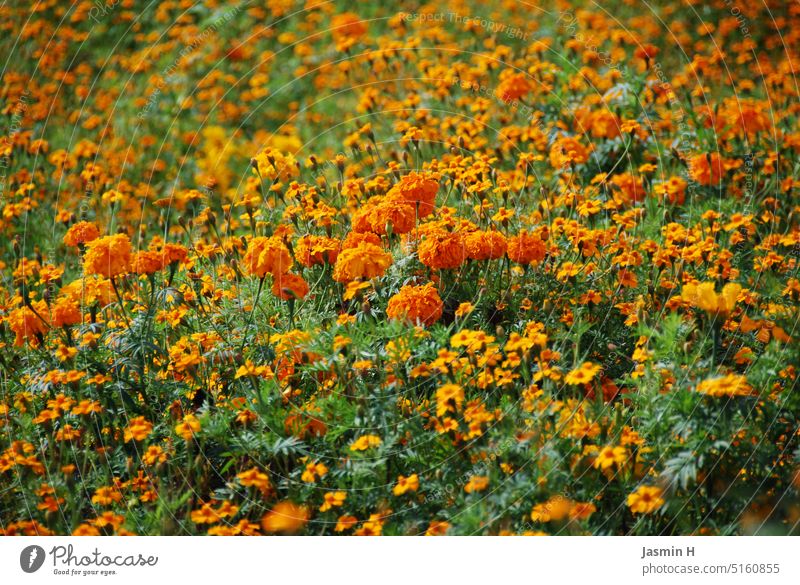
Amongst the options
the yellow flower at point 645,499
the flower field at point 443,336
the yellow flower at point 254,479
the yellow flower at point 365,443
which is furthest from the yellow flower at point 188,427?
the yellow flower at point 645,499

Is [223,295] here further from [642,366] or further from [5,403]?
[642,366]

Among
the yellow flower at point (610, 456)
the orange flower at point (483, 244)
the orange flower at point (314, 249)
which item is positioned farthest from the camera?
the orange flower at point (314, 249)

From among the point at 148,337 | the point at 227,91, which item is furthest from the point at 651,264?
the point at 227,91

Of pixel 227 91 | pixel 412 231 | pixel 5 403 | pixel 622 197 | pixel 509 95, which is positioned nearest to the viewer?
pixel 5 403

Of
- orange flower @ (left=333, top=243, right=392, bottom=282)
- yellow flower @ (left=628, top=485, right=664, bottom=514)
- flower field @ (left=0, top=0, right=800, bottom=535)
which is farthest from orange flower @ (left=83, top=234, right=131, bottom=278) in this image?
yellow flower @ (left=628, top=485, right=664, bottom=514)

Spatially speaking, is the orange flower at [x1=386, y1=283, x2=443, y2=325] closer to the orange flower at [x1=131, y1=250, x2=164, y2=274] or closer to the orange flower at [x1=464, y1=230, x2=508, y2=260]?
the orange flower at [x1=464, y1=230, x2=508, y2=260]

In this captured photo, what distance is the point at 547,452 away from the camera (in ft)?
9.74

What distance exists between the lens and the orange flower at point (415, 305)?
345 centimetres

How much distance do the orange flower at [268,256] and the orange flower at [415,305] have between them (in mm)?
460

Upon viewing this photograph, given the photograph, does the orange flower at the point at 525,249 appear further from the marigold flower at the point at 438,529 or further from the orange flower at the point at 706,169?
the orange flower at the point at 706,169

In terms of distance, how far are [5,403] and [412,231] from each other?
185cm

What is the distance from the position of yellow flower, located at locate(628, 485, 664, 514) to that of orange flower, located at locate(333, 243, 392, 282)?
1.33 metres

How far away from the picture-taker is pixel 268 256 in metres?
3.47

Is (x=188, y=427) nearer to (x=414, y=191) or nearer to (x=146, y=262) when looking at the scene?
(x=146, y=262)
